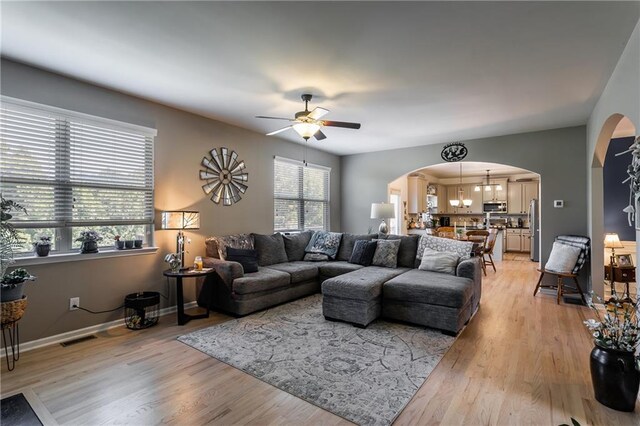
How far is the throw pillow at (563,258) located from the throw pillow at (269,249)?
13.2ft

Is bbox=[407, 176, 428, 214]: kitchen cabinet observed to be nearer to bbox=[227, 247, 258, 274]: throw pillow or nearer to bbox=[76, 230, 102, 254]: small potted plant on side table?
bbox=[227, 247, 258, 274]: throw pillow

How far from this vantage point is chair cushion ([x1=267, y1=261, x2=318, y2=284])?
4.45 meters

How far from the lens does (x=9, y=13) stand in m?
2.18

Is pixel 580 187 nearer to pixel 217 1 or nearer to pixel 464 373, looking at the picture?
pixel 464 373

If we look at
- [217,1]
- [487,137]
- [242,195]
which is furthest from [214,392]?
[487,137]

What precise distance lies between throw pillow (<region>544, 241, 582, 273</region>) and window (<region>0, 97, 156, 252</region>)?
5.59 m

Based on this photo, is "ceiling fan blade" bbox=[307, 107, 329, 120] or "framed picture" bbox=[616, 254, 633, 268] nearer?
"ceiling fan blade" bbox=[307, 107, 329, 120]

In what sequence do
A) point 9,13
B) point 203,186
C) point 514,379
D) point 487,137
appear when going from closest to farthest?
point 9,13
point 514,379
point 203,186
point 487,137

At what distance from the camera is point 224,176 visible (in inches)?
188

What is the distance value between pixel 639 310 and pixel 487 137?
4.02 metres

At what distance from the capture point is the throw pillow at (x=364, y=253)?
15.7ft

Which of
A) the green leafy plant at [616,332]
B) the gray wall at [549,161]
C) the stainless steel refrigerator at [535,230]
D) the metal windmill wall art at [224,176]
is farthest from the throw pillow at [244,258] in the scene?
the stainless steel refrigerator at [535,230]

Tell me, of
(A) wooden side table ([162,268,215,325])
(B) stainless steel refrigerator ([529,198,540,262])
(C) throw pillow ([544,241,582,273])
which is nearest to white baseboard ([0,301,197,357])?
(A) wooden side table ([162,268,215,325])

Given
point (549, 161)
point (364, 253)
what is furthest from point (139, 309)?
point (549, 161)
